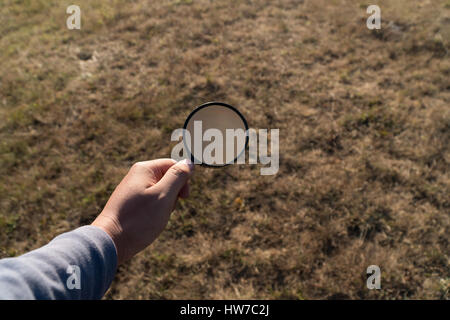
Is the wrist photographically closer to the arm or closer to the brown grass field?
the arm

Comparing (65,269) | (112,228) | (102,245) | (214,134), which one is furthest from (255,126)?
(65,269)

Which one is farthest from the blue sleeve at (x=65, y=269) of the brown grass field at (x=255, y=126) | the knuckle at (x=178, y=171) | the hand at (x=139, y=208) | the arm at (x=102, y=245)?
the brown grass field at (x=255, y=126)

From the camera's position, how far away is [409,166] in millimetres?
3826

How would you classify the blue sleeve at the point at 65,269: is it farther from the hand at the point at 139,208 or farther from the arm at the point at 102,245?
the hand at the point at 139,208

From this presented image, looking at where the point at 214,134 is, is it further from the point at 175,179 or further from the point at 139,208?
the point at 139,208

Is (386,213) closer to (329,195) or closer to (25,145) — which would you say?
(329,195)

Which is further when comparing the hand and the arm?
the hand

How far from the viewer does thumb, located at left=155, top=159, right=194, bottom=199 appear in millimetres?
1796

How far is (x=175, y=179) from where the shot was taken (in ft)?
6.01

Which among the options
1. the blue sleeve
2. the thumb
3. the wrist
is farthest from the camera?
the thumb

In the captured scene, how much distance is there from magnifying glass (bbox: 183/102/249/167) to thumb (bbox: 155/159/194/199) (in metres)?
0.15

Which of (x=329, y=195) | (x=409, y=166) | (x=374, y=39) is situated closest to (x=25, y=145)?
(x=329, y=195)

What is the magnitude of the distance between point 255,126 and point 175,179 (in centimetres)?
266

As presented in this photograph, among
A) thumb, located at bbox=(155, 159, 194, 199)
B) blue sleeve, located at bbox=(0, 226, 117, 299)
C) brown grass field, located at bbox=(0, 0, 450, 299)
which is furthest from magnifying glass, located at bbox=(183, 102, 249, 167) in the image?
brown grass field, located at bbox=(0, 0, 450, 299)
